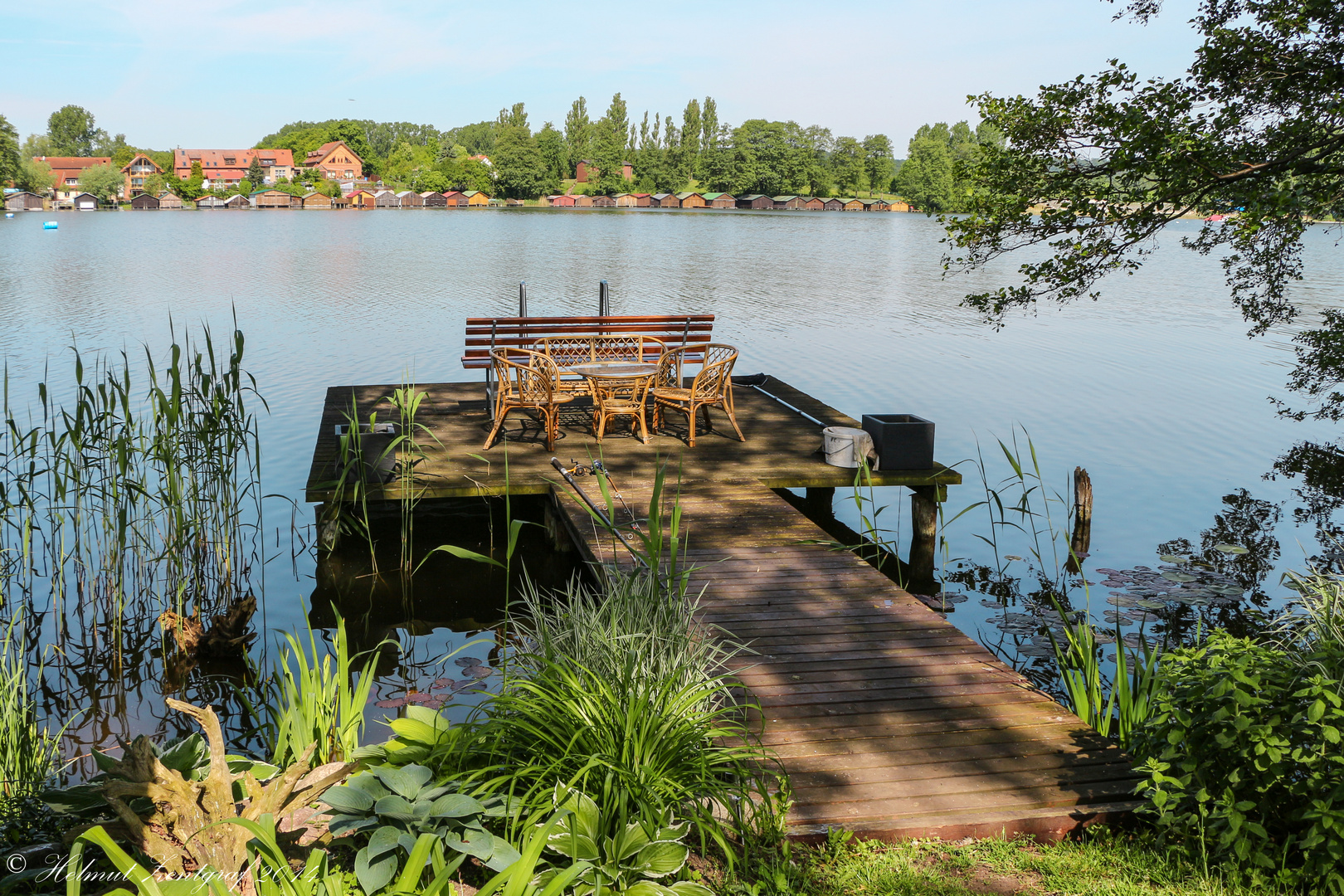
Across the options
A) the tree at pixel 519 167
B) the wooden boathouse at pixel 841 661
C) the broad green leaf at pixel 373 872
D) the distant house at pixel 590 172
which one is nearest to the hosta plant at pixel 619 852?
the broad green leaf at pixel 373 872

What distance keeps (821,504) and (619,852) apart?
6664 millimetres

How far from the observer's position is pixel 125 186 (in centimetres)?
12744

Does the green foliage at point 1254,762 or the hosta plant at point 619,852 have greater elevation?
the green foliage at point 1254,762

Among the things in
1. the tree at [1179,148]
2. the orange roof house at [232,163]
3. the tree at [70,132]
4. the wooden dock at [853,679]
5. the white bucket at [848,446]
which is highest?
the tree at [70,132]

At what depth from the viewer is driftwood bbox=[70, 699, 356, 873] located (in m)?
2.57

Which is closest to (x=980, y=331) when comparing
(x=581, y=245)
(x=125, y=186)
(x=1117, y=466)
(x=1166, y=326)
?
(x=1166, y=326)

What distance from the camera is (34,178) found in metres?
109

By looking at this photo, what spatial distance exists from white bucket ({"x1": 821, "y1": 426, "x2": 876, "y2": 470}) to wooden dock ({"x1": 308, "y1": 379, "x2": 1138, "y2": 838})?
10cm

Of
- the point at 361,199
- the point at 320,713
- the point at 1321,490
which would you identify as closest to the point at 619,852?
the point at 320,713

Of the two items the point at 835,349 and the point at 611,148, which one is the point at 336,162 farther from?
the point at 835,349

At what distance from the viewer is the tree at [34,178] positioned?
105 m

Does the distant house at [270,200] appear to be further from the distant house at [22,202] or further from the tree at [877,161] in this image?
the tree at [877,161]

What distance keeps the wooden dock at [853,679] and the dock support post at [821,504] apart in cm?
135

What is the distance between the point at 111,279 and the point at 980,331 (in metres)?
22.2
